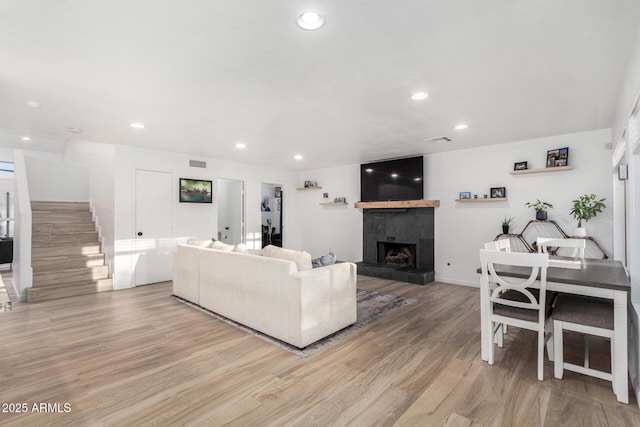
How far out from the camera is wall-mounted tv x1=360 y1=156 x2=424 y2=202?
19.5 ft

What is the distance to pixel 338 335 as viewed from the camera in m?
3.21

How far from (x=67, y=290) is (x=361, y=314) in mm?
4562

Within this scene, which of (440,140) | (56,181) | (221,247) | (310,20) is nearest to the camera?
(310,20)

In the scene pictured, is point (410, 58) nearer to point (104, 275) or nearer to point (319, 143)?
point (319, 143)

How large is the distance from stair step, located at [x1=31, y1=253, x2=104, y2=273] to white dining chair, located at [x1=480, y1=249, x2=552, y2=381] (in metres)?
6.08

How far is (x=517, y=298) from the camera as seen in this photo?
8.86 ft

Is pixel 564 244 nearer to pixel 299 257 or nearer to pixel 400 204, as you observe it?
pixel 400 204

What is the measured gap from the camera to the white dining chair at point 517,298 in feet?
7.57

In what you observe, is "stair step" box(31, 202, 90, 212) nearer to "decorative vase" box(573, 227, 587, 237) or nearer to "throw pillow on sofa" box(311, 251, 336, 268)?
"throw pillow on sofa" box(311, 251, 336, 268)

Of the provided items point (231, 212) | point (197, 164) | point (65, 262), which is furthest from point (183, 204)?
point (65, 262)

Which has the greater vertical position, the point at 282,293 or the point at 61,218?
the point at 61,218

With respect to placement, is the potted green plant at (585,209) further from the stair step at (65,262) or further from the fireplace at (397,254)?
the stair step at (65,262)

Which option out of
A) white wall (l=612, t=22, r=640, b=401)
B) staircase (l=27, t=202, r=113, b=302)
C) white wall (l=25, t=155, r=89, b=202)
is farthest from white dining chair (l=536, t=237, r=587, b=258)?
white wall (l=25, t=155, r=89, b=202)

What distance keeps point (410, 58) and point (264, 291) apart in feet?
8.17
